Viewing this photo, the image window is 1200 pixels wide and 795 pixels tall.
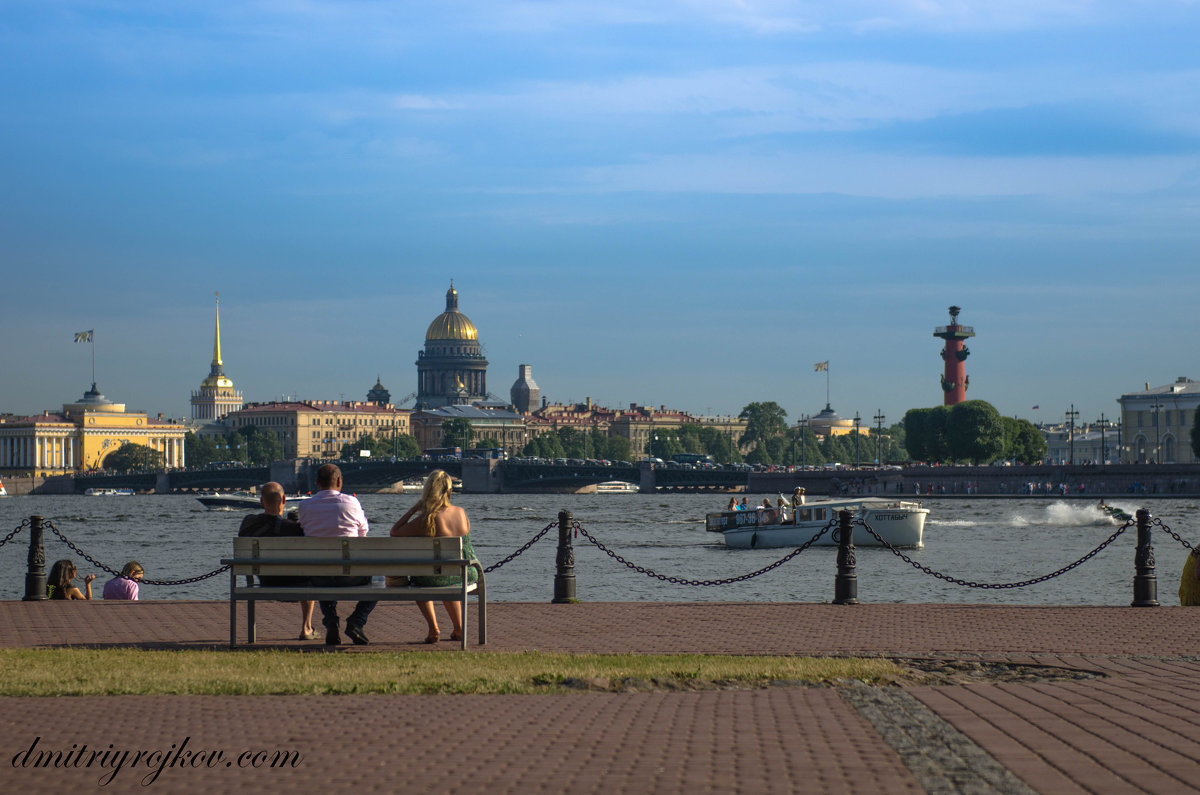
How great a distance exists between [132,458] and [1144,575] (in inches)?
7090

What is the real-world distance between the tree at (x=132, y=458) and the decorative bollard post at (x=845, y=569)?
573 ft

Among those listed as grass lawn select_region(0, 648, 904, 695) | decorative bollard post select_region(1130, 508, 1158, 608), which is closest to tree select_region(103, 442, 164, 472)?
decorative bollard post select_region(1130, 508, 1158, 608)

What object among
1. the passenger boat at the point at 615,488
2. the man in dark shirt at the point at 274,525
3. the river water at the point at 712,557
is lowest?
the passenger boat at the point at 615,488

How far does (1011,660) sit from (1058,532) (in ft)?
163

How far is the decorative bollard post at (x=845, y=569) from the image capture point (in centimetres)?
1519

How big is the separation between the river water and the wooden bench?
38.5ft

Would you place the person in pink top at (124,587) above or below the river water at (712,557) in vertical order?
above

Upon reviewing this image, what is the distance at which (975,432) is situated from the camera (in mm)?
113625

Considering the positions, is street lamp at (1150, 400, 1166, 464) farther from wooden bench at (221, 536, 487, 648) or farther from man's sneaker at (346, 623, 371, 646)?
wooden bench at (221, 536, 487, 648)

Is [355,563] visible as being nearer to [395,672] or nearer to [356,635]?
[356,635]

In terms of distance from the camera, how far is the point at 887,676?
916cm

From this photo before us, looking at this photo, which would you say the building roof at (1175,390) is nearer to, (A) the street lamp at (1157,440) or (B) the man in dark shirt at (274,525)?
(A) the street lamp at (1157,440)

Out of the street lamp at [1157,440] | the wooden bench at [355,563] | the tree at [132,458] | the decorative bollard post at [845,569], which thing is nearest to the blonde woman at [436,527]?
the wooden bench at [355,563]

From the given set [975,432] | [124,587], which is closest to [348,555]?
[124,587]
